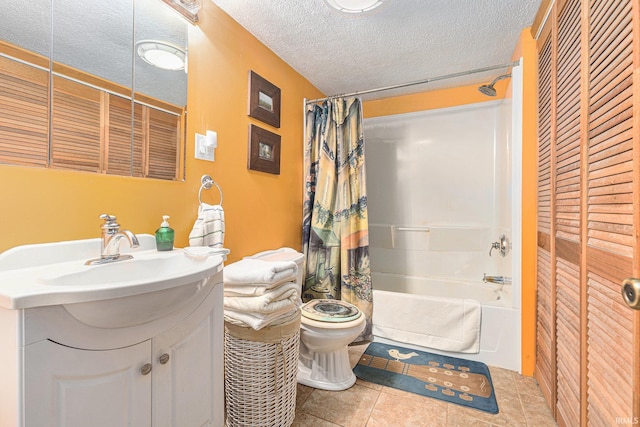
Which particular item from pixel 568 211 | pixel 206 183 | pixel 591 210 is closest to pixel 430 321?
pixel 568 211

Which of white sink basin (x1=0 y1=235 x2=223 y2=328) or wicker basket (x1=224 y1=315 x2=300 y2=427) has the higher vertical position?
white sink basin (x1=0 y1=235 x2=223 y2=328)

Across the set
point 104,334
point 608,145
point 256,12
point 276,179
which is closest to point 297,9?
point 256,12

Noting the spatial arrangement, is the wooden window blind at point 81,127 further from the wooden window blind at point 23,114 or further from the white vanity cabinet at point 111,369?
Answer: the white vanity cabinet at point 111,369

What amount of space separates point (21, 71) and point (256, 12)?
1161 mm

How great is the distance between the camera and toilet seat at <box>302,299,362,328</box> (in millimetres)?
1540

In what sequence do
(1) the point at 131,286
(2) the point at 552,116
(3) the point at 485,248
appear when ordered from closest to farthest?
1. (1) the point at 131,286
2. (2) the point at 552,116
3. (3) the point at 485,248

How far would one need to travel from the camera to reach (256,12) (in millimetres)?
1598

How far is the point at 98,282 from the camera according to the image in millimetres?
863

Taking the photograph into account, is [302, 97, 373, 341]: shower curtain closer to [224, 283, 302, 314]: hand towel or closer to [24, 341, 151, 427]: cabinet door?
[224, 283, 302, 314]: hand towel

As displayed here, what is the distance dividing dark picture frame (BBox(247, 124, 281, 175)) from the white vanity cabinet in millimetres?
964

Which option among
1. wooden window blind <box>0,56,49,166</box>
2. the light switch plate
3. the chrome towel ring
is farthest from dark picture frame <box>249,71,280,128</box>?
wooden window blind <box>0,56,49,166</box>

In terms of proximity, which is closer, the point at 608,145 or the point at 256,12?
the point at 608,145

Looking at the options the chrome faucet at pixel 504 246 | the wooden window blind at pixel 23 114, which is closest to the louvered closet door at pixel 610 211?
the chrome faucet at pixel 504 246

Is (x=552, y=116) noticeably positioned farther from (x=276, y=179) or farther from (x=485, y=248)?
(x=276, y=179)
